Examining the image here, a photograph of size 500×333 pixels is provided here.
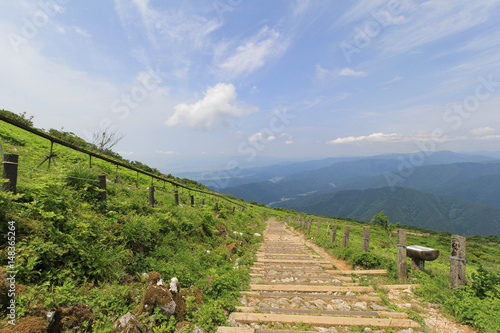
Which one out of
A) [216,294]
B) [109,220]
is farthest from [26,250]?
[216,294]

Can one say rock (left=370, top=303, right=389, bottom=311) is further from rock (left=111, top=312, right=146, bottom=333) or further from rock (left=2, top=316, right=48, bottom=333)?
rock (left=2, top=316, right=48, bottom=333)

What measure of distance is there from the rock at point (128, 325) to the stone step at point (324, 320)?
5.63ft

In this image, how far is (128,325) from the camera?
3.29m

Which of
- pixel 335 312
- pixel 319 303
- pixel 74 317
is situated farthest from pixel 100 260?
pixel 335 312

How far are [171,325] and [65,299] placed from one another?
1749mm

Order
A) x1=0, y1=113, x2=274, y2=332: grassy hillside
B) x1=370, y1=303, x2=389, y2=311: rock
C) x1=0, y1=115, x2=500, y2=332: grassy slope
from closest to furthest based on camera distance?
x1=0, y1=113, x2=274, y2=332: grassy hillside → x1=0, y1=115, x2=500, y2=332: grassy slope → x1=370, y1=303, x2=389, y2=311: rock

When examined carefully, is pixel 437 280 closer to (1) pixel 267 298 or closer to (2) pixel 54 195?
(1) pixel 267 298

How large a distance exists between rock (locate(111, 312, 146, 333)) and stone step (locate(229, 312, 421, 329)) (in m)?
1.72

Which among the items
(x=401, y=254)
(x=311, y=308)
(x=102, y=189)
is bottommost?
(x=311, y=308)

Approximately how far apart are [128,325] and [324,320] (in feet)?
11.5

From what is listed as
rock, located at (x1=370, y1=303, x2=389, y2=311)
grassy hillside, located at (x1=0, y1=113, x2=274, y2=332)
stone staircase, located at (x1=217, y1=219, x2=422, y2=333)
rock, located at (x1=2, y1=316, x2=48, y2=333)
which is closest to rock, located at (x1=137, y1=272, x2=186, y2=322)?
grassy hillside, located at (x1=0, y1=113, x2=274, y2=332)

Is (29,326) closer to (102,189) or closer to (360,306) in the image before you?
(102,189)

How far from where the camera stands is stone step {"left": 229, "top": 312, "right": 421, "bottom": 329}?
406 centimetres

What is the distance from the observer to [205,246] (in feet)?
29.6
